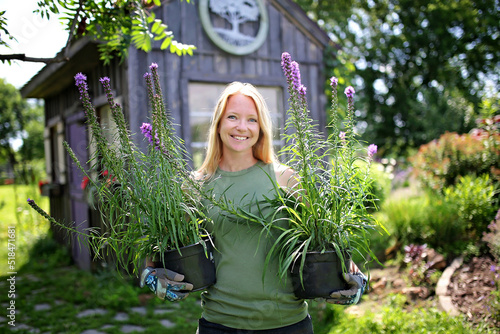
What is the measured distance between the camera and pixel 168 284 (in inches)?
62.1

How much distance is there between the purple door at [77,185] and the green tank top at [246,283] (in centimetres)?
470

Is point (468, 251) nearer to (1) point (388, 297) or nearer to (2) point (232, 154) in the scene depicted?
(1) point (388, 297)

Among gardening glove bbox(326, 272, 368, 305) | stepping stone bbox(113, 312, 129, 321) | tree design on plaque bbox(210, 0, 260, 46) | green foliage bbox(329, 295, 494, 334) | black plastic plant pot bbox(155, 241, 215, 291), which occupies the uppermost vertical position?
tree design on plaque bbox(210, 0, 260, 46)

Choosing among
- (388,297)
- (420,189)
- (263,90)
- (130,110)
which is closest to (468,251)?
(388,297)

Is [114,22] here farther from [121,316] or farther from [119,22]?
[121,316]

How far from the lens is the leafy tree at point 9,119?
19630 millimetres

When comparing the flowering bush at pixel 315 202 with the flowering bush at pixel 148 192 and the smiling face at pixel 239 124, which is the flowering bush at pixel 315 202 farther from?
the flowering bush at pixel 148 192

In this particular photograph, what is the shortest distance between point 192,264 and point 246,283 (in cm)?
26

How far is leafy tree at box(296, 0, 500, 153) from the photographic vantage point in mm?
15125

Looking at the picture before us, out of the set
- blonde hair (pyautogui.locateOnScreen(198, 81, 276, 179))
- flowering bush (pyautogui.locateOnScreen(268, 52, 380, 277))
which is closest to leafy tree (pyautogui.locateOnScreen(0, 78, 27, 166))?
blonde hair (pyautogui.locateOnScreen(198, 81, 276, 179))

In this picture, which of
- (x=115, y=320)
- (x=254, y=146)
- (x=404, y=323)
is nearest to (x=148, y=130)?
(x=254, y=146)

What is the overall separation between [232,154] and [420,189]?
215 inches

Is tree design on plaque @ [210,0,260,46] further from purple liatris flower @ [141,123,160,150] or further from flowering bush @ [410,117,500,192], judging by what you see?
purple liatris flower @ [141,123,160,150]

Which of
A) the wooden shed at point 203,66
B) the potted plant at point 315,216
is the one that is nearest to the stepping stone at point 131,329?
the wooden shed at point 203,66
